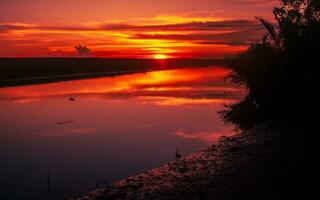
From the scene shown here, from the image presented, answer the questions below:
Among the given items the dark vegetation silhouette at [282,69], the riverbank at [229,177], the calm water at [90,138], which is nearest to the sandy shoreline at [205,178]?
the riverbank at [229,177]

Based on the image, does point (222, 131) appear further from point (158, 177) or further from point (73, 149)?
point (158, 177)

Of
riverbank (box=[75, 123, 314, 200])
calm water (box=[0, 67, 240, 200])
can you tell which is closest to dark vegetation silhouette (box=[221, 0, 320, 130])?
calm water (box=[0, 67, 240, 200])

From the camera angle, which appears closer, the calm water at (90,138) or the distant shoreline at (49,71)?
the calm water at (90,138)

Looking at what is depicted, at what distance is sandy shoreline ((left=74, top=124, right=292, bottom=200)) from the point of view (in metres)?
7.62

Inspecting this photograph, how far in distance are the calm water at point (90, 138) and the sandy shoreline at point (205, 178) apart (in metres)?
2.12

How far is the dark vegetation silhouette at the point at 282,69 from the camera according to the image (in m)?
16.9

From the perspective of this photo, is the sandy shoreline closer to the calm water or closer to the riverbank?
the riverbank

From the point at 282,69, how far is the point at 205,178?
33.5 ft

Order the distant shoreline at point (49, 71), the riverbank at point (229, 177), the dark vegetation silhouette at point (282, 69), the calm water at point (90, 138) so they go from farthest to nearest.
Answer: the distant shoreline at point (49, 71), the dark vegetation silhouette at point (282, 69), the calm water at point (90, 138), the riverbank at point (229, 177)

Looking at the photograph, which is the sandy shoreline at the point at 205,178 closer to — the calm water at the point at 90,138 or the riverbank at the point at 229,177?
the riverbank at the point at 229,177

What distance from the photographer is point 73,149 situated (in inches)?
587

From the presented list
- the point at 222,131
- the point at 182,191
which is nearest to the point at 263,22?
the point at 222,131

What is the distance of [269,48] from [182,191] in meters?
13.0

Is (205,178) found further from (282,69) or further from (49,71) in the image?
(49,71)
